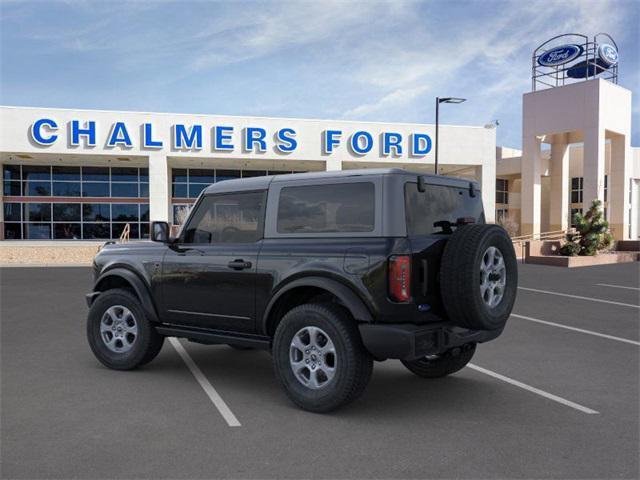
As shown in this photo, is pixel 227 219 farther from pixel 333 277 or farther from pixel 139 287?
pixel 333 277

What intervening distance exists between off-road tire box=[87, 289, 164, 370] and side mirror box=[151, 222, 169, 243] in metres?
0.81

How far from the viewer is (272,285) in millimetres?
5074

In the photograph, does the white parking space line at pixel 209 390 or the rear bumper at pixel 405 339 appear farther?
the white parking space line at pixel 209 390

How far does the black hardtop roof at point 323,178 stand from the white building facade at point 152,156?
26.7 metres

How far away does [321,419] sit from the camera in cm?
465

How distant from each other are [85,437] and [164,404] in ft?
2.89

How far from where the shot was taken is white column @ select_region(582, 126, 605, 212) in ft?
108

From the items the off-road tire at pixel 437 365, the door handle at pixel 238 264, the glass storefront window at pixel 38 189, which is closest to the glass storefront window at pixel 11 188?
the glass storefront window at pixel 38 189

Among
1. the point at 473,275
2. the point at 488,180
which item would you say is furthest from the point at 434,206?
the point at 488,180

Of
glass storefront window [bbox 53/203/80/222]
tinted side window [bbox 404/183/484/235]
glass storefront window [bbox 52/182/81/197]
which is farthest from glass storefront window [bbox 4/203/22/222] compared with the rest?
tinted side window [bbox 404/183/484/235]

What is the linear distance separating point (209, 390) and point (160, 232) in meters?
1.64

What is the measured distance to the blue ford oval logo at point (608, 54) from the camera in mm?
34250

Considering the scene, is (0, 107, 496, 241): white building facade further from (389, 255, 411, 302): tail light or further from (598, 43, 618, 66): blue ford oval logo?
(389, 255, 411, 302): tail light

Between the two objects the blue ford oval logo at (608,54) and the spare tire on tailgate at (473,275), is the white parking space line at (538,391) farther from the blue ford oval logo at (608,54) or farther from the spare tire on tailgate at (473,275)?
the blue ford oval logo at (608,54)
